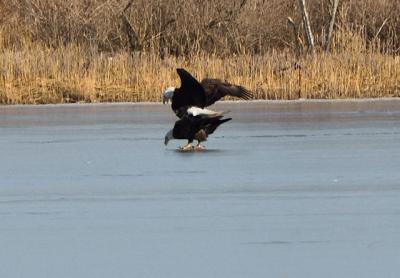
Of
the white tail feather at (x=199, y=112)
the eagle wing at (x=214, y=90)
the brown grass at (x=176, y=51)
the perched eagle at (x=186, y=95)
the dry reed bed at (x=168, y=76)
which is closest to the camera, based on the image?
the white tail feather at (x=199, y=112)

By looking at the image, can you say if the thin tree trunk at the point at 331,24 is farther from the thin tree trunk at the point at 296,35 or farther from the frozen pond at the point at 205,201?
the frozen pond at the point at 205,201

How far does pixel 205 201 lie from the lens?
24.7 feet

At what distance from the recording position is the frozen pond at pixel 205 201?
5.63m

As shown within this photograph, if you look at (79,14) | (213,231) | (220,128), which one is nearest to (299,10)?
(79,14)

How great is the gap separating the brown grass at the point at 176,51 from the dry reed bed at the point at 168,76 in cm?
2

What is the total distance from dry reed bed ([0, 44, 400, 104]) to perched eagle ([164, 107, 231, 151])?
5857 millimetres

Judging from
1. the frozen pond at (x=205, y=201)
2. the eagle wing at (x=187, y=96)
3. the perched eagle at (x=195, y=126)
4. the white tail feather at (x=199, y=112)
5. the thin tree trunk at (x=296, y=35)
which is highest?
the thin tree trunk at (x=296, y=35)

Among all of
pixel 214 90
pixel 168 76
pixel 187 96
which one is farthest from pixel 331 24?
pixel 187 96

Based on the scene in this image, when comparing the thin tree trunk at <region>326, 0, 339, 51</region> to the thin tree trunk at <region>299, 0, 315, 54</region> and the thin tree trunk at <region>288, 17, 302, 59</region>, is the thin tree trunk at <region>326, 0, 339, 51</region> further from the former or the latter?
the thin tree trunk at <region>288, 17, 302, 59</region>

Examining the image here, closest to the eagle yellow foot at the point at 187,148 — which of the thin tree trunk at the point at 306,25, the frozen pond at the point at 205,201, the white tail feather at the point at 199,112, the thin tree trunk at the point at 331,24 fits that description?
the frozen pond at the point at 205,201

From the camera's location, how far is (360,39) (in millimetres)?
19469

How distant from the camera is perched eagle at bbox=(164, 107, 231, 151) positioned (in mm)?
10969

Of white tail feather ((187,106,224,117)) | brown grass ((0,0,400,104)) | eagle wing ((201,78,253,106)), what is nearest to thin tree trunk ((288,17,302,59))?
brown grass ((0,0,400,104))

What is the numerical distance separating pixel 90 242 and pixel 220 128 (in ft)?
23.9
